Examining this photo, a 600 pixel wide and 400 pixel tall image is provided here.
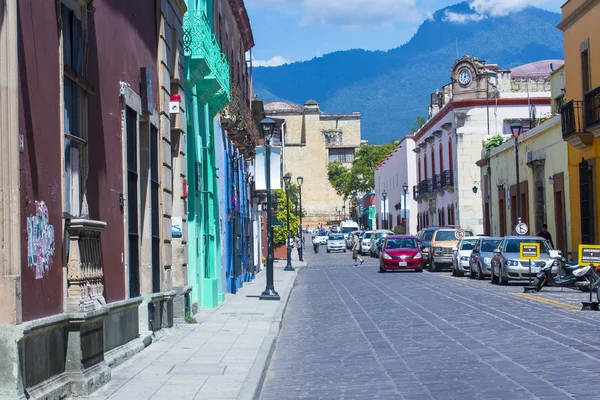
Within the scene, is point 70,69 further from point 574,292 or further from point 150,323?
point 574,292

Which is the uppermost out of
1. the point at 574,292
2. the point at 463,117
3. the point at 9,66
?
the point at 463,117

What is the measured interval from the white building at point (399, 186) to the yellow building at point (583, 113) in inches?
1720

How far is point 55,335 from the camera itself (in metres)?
9.79

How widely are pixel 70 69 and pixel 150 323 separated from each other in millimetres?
6216

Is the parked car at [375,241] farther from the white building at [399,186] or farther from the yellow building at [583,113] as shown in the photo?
the yellow building at [583,113]

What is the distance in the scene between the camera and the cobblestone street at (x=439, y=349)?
36.0ft

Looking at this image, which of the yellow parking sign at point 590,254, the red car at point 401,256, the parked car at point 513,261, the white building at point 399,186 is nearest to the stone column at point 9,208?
the yellow parking sign at point 590,254

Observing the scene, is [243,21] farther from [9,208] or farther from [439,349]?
[9,208]

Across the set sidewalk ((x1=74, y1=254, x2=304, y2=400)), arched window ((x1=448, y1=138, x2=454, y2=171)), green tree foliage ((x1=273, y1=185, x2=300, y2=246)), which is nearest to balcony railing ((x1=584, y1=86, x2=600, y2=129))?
sidewalk ((x1=74, y1=254, x2=304, y2=400))

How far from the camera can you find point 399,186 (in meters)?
96.4

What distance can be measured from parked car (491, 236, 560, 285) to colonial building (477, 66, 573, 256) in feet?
18.4

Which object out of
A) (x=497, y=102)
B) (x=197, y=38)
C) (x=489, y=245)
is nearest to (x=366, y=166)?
(x=497, y=102)

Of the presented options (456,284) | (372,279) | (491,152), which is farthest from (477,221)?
(456,284)

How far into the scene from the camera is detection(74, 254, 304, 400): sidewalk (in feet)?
34.8
